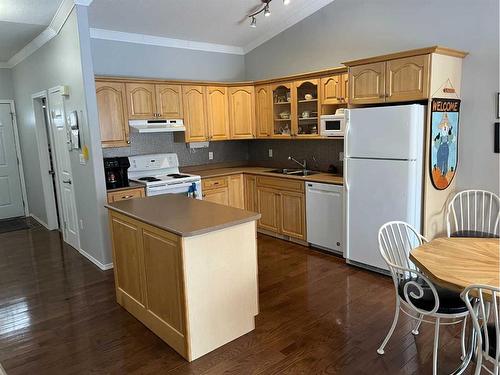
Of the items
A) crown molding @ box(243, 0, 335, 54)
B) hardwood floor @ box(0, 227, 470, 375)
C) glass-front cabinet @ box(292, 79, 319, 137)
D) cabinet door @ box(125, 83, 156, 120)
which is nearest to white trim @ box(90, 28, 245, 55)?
crown molding @ box(243, 0, 335, 54)

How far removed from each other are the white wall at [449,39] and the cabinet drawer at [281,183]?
157 centimetres

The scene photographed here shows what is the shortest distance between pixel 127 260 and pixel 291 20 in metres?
3.84

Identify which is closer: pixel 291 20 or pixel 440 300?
pixel 440 300

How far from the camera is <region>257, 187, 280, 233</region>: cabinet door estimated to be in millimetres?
4977

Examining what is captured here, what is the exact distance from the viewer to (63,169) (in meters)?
4.89

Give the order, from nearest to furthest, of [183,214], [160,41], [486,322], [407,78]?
[486,322]
[183,214]
[407,78]
[160,41]

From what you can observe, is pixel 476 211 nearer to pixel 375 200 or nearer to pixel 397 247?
pixel 375 200

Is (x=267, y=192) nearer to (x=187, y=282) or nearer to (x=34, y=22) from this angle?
(x=187, y=282)

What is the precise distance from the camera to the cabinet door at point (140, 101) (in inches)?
181

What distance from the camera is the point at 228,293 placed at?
262 centimetres

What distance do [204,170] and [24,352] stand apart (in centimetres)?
349

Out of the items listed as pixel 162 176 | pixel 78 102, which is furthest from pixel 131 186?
pixel 78 102

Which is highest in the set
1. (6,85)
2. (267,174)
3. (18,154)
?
(6,85)

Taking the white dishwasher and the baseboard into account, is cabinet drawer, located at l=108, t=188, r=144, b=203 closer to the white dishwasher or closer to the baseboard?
the baseboard
